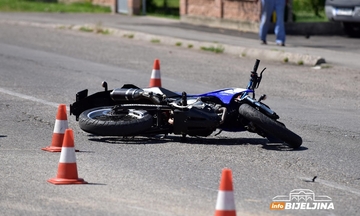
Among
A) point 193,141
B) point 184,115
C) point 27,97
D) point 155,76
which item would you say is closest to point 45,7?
point 155,76

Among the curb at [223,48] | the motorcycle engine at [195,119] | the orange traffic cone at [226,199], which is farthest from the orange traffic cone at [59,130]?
the curb at [223,48]

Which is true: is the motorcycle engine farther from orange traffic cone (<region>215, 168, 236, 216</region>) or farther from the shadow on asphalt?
orange traffic cone (<region>215, 168, 236, 216</region>)

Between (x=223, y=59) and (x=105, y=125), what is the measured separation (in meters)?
9.97

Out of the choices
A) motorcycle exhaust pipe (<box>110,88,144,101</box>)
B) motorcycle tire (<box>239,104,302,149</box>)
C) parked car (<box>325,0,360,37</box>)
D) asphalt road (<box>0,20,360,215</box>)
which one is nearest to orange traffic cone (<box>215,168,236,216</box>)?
asphalt road (<box>0,20,360,215</box>)

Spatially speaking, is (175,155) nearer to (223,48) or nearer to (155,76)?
(155,76)

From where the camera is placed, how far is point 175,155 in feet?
28.7

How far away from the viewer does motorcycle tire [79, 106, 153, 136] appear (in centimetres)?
912

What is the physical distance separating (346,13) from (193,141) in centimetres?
1467

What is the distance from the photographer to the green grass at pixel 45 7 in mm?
31953

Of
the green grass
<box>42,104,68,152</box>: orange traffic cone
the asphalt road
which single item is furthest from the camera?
the green grass

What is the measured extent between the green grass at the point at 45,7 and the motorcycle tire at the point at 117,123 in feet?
74.4

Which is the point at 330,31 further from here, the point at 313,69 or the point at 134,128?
the point at 134,128

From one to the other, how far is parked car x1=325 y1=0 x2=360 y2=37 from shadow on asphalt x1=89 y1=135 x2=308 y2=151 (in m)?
14.0

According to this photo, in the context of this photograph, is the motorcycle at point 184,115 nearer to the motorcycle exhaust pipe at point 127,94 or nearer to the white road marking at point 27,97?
the motorcycle exhaust pipe at point 127,94
